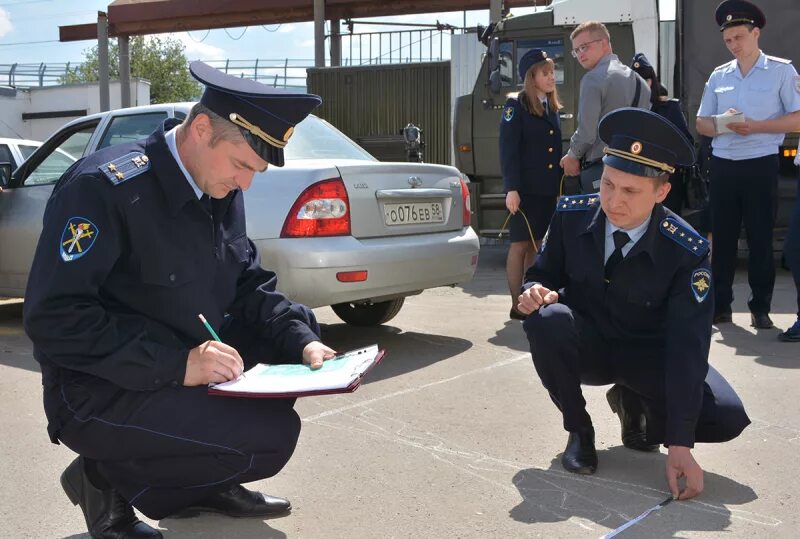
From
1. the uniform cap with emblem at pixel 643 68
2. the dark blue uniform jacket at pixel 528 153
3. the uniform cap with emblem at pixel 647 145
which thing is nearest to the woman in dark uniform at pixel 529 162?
the dark blue uniform jacket at pixel 528 153

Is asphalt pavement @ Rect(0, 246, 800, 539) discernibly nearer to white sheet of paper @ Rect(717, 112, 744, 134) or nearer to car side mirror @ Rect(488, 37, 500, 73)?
white sheet of paper @ Rect(717, 112, 744, 134)

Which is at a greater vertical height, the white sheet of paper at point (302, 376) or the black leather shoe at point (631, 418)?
the white sheet of paper at point (302, 376)

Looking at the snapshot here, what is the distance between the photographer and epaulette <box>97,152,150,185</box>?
261cm

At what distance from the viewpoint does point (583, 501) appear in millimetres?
3252

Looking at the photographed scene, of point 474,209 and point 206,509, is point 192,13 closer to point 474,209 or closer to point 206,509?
point 474,209

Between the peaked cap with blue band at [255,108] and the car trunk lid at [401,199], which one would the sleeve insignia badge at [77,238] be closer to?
the peaked cap with blue band at [255,108]

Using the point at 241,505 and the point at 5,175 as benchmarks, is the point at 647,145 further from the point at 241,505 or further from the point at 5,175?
the point at 5,175

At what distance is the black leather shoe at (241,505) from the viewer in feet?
10.2

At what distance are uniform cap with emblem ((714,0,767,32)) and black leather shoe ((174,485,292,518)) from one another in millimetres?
4397

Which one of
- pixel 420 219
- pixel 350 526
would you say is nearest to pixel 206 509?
pixel 350 526

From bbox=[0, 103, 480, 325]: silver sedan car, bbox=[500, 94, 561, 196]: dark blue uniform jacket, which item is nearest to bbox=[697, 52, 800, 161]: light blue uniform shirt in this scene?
bbox=[500, 94, 561, 196]: dark blue uniform jacket

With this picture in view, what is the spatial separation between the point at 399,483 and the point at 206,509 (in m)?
0.71

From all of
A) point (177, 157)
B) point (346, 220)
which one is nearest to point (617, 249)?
point (177, 157)

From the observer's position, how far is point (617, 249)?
346 cm
